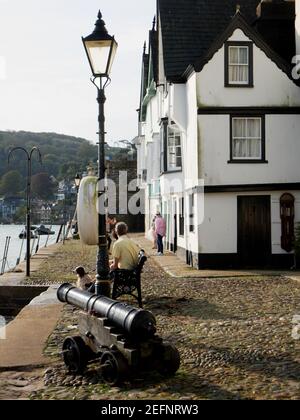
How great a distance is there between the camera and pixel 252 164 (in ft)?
70.4

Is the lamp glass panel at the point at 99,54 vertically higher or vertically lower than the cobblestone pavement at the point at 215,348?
higher

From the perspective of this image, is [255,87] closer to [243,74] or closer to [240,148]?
[243,74]

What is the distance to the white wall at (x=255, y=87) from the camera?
2128cm

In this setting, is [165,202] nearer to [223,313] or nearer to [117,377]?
[223,313]

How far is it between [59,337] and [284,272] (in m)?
11.4

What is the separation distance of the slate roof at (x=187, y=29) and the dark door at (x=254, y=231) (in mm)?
5620

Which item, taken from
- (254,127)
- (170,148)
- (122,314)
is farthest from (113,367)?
(170,148)

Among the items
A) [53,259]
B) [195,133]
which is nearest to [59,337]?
[195,133]

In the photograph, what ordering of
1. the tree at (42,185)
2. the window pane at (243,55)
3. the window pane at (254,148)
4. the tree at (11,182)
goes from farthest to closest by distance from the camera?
the tree at (42,185), the tree at (11,182), the window pane at (254,148), the window pane at (243,55)

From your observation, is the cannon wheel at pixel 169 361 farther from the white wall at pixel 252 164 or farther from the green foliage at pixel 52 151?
the green foliage at pixel 52 151

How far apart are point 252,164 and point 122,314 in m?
15.1

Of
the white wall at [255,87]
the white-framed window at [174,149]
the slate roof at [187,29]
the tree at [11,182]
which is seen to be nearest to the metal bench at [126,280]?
the white wall at [255,87]

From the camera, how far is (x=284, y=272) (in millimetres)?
19625
